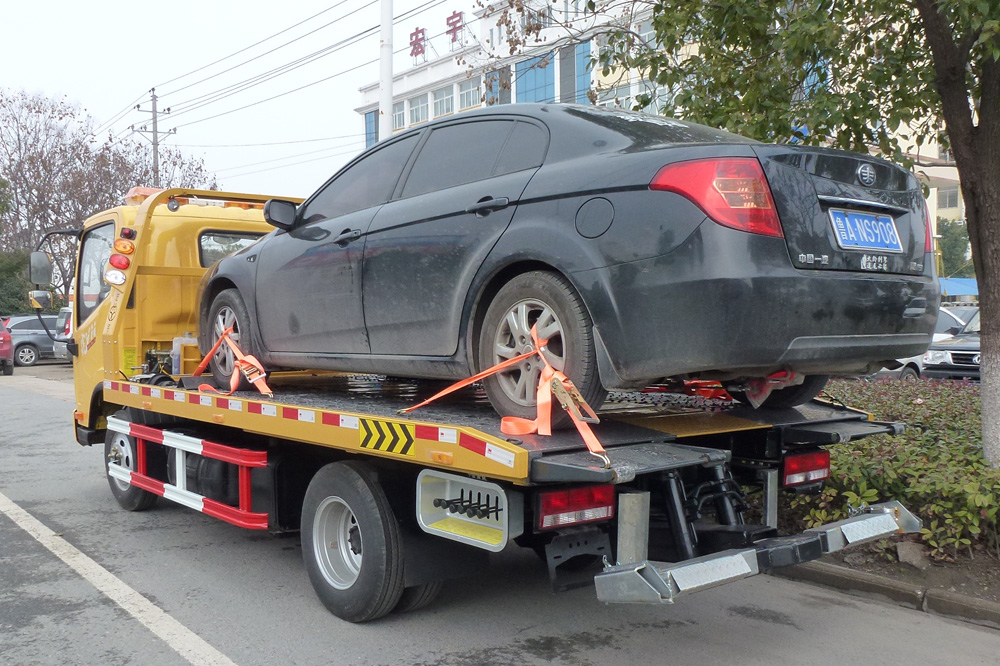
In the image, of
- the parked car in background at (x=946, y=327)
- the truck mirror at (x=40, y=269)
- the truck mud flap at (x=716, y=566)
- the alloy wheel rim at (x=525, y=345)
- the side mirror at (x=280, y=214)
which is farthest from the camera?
the parked car in background at (x=946, y=327)

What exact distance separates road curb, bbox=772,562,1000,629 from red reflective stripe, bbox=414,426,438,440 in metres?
2.70

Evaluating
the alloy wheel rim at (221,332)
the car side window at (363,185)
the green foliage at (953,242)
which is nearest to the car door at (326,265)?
the car side window at (363,185)

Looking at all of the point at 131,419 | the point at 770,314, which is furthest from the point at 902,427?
the point at 131,419

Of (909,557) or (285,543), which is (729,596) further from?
(285,543)

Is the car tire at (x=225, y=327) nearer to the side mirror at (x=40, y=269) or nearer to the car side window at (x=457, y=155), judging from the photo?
the car side window at (x=457, y=155)

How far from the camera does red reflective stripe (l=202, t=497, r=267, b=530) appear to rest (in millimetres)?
5070

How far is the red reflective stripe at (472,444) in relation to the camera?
341 centimetres

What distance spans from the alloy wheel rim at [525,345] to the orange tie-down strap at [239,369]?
6.41 ft

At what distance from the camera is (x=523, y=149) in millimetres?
4191

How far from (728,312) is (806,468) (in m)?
1.70

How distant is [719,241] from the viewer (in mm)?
3303

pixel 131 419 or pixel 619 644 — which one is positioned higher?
pixel 131 419

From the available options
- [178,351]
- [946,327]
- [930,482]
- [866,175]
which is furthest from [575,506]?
[946,327]

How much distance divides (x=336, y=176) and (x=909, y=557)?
3.91 metres
